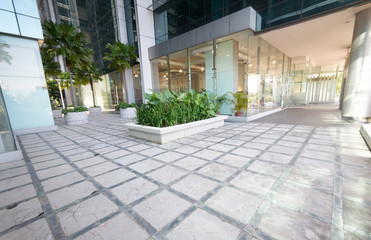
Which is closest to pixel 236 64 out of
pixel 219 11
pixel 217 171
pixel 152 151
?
pixel 219 11

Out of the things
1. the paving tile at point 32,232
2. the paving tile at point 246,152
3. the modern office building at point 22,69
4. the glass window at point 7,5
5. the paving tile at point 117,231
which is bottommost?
the paving tile at point 246,152

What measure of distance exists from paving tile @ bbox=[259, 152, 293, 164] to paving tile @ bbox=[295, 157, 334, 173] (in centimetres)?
15

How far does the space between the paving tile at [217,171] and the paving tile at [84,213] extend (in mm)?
1275

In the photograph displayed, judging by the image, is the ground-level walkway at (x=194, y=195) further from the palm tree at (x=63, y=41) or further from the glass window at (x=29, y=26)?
the palm tree at (x=63, y=41)

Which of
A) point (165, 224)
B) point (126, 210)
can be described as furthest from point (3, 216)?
point (165, 224)

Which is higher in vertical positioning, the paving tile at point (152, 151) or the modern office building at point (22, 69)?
the modern office building at point (22, 69)

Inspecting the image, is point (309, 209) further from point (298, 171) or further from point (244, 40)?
point (244, 40)

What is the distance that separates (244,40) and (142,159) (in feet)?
24.1

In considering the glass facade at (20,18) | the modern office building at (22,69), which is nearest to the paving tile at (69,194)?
the modern office building at (22,69)

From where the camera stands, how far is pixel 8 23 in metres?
5.27

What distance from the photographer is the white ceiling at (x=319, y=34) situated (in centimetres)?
559

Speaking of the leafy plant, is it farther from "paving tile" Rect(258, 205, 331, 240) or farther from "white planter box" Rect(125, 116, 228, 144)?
"paving tile" Rect(258, 205, 331, 240)

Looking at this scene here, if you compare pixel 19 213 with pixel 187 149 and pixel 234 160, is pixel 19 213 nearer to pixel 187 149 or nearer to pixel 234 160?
pixel 187 149

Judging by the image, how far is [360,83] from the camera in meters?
5.15
